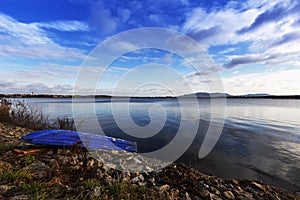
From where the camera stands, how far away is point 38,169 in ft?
13.0

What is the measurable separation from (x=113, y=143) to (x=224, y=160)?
16.3 ft

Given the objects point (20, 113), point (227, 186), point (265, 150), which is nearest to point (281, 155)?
point (265, 150)

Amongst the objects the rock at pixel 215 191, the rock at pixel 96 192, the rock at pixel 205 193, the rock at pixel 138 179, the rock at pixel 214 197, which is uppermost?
the rock at pixel 96 192

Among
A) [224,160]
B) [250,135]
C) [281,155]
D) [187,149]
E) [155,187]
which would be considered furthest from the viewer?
[250,135]

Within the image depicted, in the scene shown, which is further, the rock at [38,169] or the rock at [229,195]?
the rock at [229,195]

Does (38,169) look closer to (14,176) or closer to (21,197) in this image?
(14,176)

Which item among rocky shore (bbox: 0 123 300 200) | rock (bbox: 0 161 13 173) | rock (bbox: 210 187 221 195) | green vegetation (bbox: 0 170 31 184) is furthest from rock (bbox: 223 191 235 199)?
rock (bbox: 0 161 13 173)

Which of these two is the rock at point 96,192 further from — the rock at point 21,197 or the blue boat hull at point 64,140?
the blue boat hull at point 64,140

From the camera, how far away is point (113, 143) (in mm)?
7133

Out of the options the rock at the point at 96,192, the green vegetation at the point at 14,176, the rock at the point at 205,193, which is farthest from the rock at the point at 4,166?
the rock at the point at 205,193

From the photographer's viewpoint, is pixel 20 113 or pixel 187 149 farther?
pixel 20 113

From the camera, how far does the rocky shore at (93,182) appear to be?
126 inches

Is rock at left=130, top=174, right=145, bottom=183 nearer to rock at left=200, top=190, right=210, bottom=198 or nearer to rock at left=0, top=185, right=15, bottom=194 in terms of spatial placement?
rock at left=200, top=190, right=210, bottom=198

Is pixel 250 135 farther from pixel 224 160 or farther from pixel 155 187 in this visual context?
pixel 155 187
